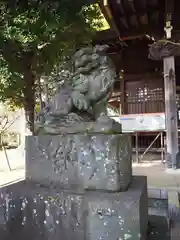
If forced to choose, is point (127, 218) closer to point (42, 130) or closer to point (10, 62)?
point (42, 130)

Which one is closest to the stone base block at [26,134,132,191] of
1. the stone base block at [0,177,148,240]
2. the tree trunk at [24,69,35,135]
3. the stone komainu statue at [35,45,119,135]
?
the stone base block at [0,177,148,240]

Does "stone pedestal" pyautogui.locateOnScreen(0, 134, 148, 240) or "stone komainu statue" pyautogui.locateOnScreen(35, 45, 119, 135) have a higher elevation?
"stone komainu statue" pyautogui.locateOnScreen(35, 45, 119, 135)

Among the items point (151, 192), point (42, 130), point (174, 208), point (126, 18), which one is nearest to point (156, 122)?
point (126, 18)

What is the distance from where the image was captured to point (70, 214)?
1985 mm

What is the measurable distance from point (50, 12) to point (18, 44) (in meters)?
1.27

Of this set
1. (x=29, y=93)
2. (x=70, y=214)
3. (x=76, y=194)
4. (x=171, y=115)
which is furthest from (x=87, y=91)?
Result: (x=171, y=115)

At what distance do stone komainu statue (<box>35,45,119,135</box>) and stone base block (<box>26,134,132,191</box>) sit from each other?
0.82ft

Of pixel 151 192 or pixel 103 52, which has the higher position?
A: pixel 103 52

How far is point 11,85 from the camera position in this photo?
5.08 m

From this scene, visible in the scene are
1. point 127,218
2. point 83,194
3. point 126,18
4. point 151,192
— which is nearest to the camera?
point 127,218

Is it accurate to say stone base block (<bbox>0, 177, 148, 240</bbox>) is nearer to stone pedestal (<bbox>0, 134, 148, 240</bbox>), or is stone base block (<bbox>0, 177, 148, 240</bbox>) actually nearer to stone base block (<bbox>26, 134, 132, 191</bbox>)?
stone pedestal (<bbox>0, 134, 148, 240</bbox>)

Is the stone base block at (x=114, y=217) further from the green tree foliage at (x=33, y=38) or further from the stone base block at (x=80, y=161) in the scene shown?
the green tree foliage at (x=33, y=38)

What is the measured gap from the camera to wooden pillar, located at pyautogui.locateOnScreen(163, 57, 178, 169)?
7.22 metres

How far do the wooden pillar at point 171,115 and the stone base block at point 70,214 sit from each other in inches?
207
